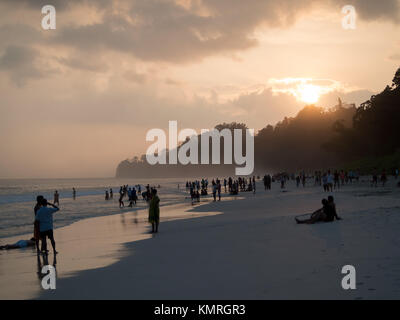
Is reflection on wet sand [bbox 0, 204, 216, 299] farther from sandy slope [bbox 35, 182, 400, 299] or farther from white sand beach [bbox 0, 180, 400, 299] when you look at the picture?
sandy slope [bbox 35, 182, 400, 299]

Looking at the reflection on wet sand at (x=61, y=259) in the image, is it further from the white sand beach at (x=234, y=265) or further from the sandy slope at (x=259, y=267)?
the sandy slope at (x=259, y=267)

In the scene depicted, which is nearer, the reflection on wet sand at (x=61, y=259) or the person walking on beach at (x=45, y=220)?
the reflection on wet sand at (x=61, y=259)

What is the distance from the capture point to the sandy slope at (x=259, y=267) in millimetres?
6258

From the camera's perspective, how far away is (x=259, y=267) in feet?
25.6

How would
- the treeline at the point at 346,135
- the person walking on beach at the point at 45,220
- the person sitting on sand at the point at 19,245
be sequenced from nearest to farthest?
the person walking on beach at the point at 45,220, the person sitting on sand at the point at 19,245, the treeline at the point at 346,135

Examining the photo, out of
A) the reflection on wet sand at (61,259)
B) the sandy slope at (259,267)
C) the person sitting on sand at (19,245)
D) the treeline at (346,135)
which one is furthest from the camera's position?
the treeline at (346,135)

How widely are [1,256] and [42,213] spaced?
2542 mm

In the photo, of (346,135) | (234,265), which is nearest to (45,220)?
(234,265)

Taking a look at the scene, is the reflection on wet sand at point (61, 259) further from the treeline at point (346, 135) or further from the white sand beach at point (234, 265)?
the treeline at point (346, 135)

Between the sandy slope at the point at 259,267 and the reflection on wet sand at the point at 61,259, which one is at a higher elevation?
the sandy slope at the point at 259,267

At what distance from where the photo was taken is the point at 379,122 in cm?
6931

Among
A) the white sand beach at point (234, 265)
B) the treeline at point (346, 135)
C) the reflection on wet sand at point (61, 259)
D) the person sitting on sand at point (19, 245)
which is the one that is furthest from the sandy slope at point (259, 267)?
the treeline at point (346, 135)

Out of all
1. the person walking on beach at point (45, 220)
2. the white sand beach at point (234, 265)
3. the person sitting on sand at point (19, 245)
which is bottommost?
the person sitting on sand at point (19, 245)
